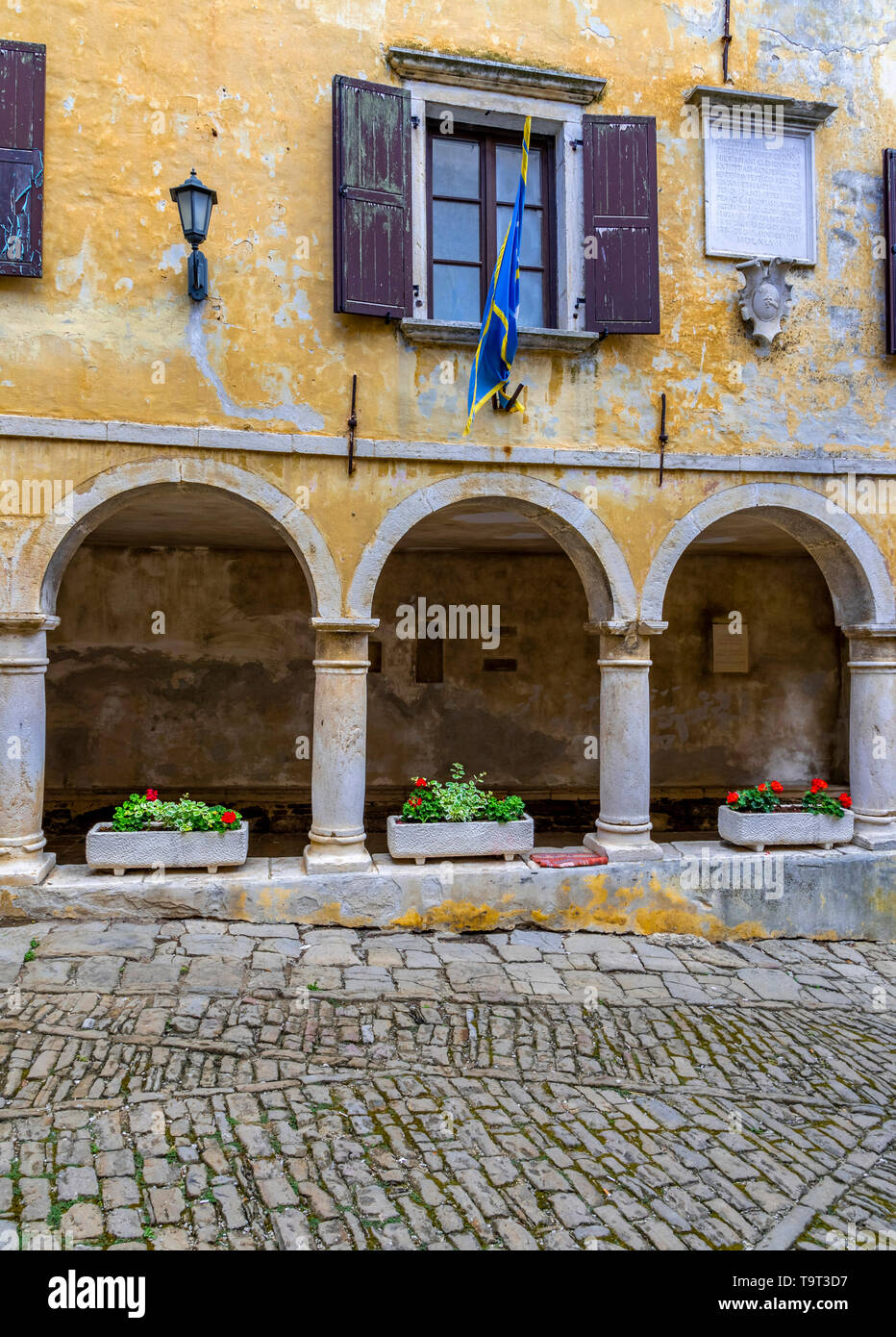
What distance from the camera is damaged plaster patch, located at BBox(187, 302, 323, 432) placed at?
639 cm

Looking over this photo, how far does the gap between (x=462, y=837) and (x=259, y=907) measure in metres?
1.56

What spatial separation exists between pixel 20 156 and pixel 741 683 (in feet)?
29.2

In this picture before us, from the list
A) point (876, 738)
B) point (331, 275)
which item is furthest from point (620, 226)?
point (876, 738)

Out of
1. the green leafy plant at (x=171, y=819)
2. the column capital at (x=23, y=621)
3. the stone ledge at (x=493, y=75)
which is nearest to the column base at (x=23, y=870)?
the green leafy plant at (x=171, y=819)

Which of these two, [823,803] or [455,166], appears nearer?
[455,166]

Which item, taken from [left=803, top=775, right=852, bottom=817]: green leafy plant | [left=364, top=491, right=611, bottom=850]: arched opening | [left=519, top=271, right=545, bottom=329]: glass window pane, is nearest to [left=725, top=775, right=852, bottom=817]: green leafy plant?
[left=803, top=775, right=852, bottom=817]: green leafy plant

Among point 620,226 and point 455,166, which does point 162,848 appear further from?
point 620,226

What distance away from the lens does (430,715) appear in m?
10.4

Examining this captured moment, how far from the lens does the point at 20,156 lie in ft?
19.8

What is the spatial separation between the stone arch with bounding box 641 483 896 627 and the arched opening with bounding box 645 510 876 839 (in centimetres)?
278

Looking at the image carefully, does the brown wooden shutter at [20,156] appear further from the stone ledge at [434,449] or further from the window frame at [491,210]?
the window frame at [491,210]

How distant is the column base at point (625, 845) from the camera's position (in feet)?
23.2
